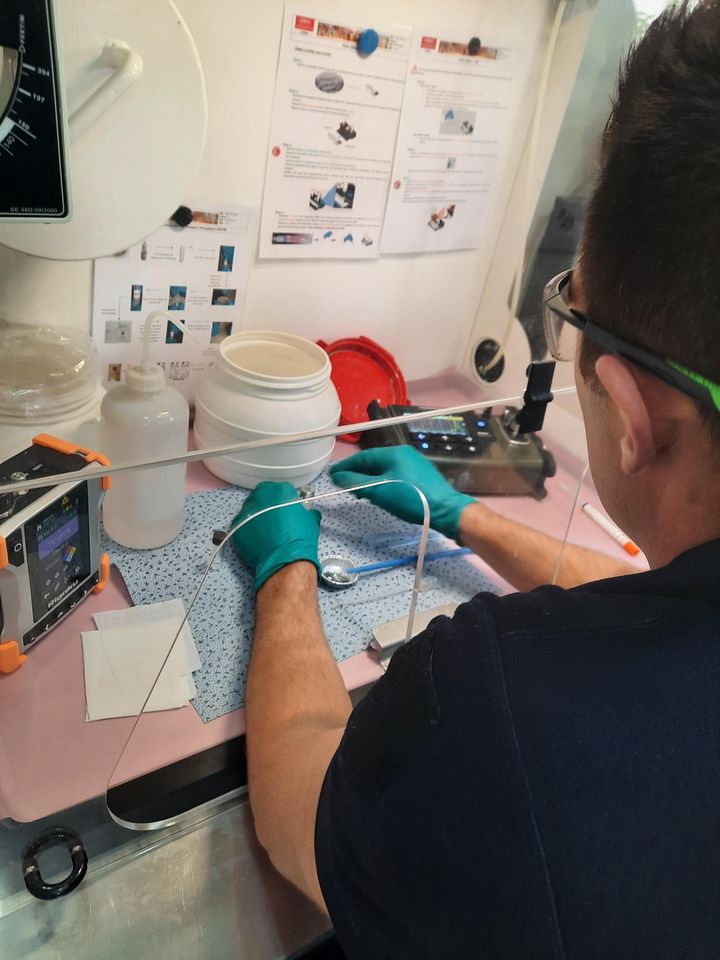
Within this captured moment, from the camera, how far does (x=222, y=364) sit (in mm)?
1029

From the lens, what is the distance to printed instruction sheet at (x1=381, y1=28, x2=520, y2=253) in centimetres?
114

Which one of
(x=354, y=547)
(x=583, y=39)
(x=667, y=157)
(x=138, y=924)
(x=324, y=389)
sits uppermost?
(x=583, y=39)

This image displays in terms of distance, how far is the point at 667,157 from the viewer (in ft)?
1.48

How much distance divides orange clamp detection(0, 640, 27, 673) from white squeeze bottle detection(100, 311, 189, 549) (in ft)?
0.52

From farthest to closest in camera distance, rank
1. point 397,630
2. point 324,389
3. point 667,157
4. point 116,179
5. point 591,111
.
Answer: point 591,111 → point 324,389 → point 397,630 → point 116,179 → point 667,157

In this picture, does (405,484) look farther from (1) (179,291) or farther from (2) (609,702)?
(2) (609,702)

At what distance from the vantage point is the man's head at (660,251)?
44 centimetres

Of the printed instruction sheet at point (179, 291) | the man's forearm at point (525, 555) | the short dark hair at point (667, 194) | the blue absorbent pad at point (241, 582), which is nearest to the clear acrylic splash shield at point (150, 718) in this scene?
the blue absorbent pad at point (241, 582)

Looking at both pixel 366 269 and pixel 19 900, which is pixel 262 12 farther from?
pixel 19 900

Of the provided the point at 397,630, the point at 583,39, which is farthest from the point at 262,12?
the point at 397,630

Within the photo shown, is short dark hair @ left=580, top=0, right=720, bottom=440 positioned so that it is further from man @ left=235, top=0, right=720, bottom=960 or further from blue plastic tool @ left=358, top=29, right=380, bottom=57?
blue plastic tool @ left=358, top=29, right=380, bottom=57

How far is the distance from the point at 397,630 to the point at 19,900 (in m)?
0.48

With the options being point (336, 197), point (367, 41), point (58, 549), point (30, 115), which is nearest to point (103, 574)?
point (58, 549)

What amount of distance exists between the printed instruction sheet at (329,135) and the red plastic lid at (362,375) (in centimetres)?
17
